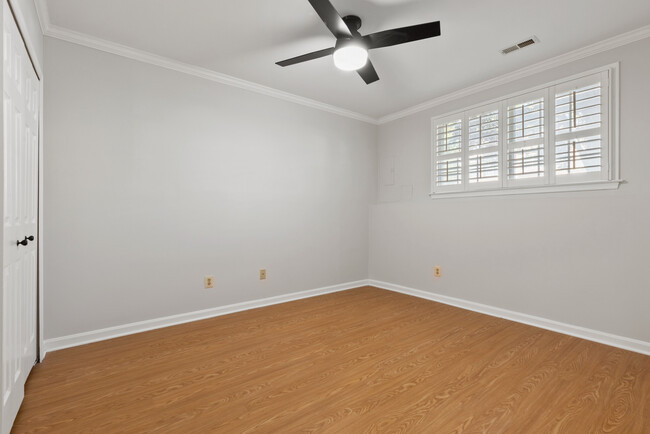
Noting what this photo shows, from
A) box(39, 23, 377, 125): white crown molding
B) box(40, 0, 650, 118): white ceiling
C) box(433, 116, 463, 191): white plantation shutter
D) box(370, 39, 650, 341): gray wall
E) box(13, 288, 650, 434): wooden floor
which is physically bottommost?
box(13, 288, 650, 434): wooden floor

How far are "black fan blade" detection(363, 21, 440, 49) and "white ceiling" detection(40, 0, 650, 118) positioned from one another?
22 centimetres

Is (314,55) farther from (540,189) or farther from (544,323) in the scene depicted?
(544,323)

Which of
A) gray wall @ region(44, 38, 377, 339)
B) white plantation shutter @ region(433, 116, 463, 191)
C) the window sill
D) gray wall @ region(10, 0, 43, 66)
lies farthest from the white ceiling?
the window sill

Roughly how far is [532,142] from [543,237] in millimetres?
918

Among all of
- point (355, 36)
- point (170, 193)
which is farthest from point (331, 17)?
point (170, 193)

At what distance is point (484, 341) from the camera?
2.59m

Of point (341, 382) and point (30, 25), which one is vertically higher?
point (30, 25)

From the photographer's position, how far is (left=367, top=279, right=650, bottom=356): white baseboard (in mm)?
2439

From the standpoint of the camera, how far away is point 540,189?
2996mm

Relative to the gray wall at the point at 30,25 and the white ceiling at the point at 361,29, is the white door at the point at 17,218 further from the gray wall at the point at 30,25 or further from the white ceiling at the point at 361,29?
the white ceiling at the point at 361,29

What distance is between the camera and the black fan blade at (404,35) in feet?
6.43

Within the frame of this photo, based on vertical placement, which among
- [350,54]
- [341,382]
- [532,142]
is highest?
[350,54]

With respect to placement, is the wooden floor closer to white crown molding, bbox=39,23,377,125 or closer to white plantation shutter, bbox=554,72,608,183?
white plantation shutter, bbox=554,72,608,183

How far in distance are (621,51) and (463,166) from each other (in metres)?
1.55
